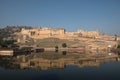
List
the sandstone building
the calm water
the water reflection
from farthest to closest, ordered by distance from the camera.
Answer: the sandstone building, the water reflection, the calm water

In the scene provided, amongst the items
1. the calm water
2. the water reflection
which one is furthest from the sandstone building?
the calm water

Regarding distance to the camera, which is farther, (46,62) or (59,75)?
(46,62)

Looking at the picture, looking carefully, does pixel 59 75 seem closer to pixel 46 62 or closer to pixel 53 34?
pixel 46 62

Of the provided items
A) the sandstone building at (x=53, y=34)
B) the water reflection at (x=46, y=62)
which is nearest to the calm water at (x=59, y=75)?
the water reflection at (x=46, y=62)

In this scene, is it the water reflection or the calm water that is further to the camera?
the water reflection

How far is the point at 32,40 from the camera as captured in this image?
2611 inches

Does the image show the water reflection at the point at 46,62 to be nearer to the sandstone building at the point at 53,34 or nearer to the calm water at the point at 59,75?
the calm water at the point at 59,75

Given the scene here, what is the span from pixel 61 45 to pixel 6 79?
45474 mm

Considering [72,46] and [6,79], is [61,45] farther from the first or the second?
[6,79]

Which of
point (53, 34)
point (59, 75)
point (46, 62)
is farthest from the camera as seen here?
point (53, 34)

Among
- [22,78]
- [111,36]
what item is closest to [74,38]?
[111,36]

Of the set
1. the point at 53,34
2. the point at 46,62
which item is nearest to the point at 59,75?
the point at 46,62

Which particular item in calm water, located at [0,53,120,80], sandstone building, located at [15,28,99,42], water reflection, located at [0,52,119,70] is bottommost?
calm water, located at [0,53,120,80]

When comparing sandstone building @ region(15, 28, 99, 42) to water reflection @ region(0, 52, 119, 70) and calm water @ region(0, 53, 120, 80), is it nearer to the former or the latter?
water reflection @ region(0, 52, 119, 70)
